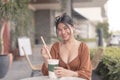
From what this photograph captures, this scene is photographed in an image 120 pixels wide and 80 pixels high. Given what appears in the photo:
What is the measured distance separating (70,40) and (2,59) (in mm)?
4687

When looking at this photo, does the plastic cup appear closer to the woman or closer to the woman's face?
the woman

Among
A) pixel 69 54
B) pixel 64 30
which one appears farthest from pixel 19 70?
pixel 64 30

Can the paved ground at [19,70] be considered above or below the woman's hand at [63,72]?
below

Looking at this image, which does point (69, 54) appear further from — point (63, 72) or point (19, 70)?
point (19, 70)

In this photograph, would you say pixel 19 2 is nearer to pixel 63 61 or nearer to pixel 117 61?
pixel 117 61

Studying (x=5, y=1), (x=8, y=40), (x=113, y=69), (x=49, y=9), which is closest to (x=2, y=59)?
(x=5, y=1)

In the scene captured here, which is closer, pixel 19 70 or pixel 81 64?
pixel 81 64

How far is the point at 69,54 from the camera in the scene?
9.80 feet

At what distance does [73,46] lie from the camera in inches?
119

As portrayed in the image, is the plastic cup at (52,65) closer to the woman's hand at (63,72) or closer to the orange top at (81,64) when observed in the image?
the woman's hand at (63,72)

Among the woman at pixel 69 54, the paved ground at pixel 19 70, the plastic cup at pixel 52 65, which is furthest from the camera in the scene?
the paved ground at pixel 19 70

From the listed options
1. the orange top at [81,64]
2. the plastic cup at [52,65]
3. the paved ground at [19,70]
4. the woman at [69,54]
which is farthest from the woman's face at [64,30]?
the paved ground at [19,70]

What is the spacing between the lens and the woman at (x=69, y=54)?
290 centimetres

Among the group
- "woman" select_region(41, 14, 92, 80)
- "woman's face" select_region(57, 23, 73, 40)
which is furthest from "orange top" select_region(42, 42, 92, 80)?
"woman's face" select_region(57, 23, 73, 40)
